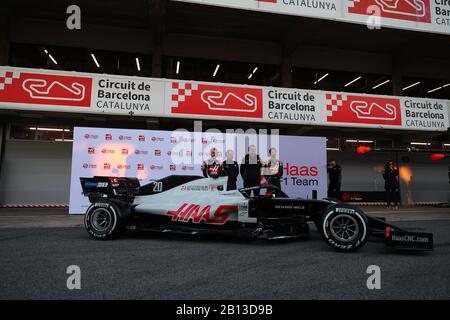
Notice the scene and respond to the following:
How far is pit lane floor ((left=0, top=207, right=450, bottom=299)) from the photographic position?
194cm

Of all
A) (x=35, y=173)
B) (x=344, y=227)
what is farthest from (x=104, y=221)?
(x=35, y=173)

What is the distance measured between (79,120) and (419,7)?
10.5 meters

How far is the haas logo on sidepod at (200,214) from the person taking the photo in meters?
3.73

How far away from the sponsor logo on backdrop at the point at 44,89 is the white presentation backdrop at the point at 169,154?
907 millimetres

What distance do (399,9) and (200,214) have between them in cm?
795

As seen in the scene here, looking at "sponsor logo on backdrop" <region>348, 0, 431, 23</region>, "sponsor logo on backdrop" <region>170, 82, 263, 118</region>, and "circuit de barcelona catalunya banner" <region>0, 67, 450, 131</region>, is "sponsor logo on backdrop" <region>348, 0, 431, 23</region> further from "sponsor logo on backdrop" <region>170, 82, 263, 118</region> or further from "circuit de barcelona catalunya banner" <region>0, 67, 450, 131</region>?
"sponsor logo on backdrop" <region>170, 82, 263, 118</region>

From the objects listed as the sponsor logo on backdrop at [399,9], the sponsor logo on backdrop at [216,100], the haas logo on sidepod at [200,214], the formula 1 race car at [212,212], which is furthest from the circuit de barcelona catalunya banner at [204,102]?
the haas logo on sidepod at [200,214]

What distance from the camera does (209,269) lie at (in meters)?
2.49

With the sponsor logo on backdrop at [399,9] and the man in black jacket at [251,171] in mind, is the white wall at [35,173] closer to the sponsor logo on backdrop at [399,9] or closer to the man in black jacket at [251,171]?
the man in black jacket at [251,171]

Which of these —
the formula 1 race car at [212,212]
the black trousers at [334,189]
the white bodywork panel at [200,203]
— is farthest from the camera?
the black trousers at [334,189]

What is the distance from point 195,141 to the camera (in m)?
7.15

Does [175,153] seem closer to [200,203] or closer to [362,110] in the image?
[200,203]

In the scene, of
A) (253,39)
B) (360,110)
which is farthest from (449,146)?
(253,39)

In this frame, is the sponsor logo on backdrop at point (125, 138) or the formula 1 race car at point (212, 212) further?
the sponsor logo on backdrop at point (125, 138)
